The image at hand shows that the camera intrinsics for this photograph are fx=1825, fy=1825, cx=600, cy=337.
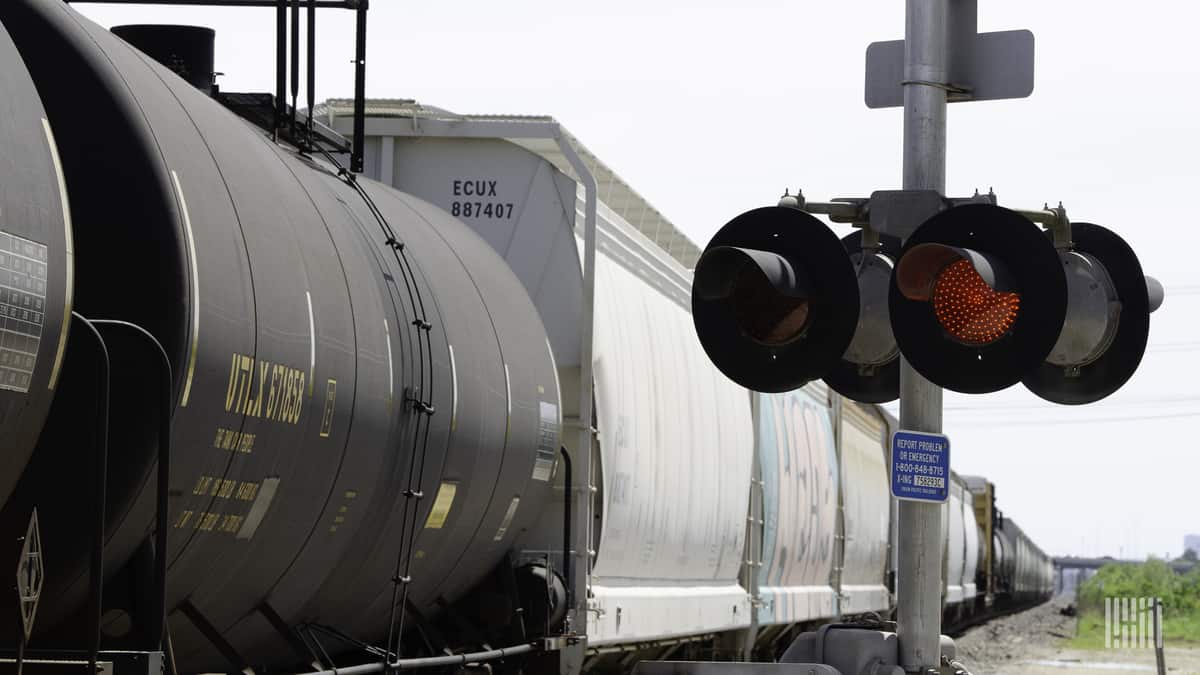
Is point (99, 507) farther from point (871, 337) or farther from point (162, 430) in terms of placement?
point (871, 337)

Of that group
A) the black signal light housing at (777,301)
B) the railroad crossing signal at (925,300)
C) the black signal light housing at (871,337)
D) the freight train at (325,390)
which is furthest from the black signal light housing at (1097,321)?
the freight train at (325,390)

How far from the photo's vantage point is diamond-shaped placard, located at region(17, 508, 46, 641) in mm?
5559

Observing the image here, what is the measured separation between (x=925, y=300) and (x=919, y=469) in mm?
852

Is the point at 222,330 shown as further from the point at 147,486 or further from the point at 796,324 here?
the point at 796,324

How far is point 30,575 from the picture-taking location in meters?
5.66

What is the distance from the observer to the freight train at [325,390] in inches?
228

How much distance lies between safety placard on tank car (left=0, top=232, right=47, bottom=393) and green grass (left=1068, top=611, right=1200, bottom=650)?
43.9 m

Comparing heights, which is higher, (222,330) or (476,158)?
(476,158)

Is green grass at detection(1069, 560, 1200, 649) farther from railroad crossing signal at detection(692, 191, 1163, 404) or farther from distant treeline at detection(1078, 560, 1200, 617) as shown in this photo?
railroad crossing signal at detection(692, 191, 1163, 404)

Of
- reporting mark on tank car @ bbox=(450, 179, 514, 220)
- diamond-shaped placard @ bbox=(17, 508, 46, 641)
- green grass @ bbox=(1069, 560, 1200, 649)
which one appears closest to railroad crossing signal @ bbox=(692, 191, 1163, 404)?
diamond-shaped placard @ bbox=(17, 508, 46, 641)

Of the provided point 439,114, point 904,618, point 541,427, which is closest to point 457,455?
point 541,427

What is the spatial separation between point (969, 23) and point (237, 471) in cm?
318

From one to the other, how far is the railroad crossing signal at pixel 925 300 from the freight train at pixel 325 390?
182 centimetres

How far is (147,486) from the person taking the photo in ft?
19.7
